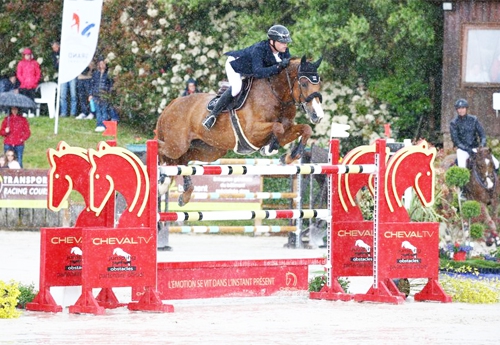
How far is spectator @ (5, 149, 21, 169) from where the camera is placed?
2019 cm

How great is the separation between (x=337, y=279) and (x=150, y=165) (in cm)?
224

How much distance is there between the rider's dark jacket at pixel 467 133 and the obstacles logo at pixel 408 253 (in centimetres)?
745

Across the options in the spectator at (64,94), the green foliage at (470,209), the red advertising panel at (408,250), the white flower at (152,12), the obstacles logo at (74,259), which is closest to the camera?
the obstacles logo at (74,259)

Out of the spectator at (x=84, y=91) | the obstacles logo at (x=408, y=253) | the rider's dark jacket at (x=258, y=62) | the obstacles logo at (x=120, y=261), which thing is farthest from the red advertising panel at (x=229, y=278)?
the spectator at (x=84, y=91)

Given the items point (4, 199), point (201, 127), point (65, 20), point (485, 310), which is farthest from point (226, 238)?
point (485, 310)

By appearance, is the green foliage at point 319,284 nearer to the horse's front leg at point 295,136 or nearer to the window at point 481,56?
the horse's front leg at point 295,136

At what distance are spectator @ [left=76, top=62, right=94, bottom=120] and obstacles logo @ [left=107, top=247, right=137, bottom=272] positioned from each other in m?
15.8

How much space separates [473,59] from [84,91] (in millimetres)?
7938

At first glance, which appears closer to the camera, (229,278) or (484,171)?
(229,278)

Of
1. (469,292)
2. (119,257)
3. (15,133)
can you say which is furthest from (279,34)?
(15,133)

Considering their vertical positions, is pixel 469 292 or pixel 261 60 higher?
pixel 261 60

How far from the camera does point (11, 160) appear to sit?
813 inches

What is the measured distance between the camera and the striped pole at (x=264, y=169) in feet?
34.7

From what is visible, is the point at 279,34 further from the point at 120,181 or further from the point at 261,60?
the point at 120,181
